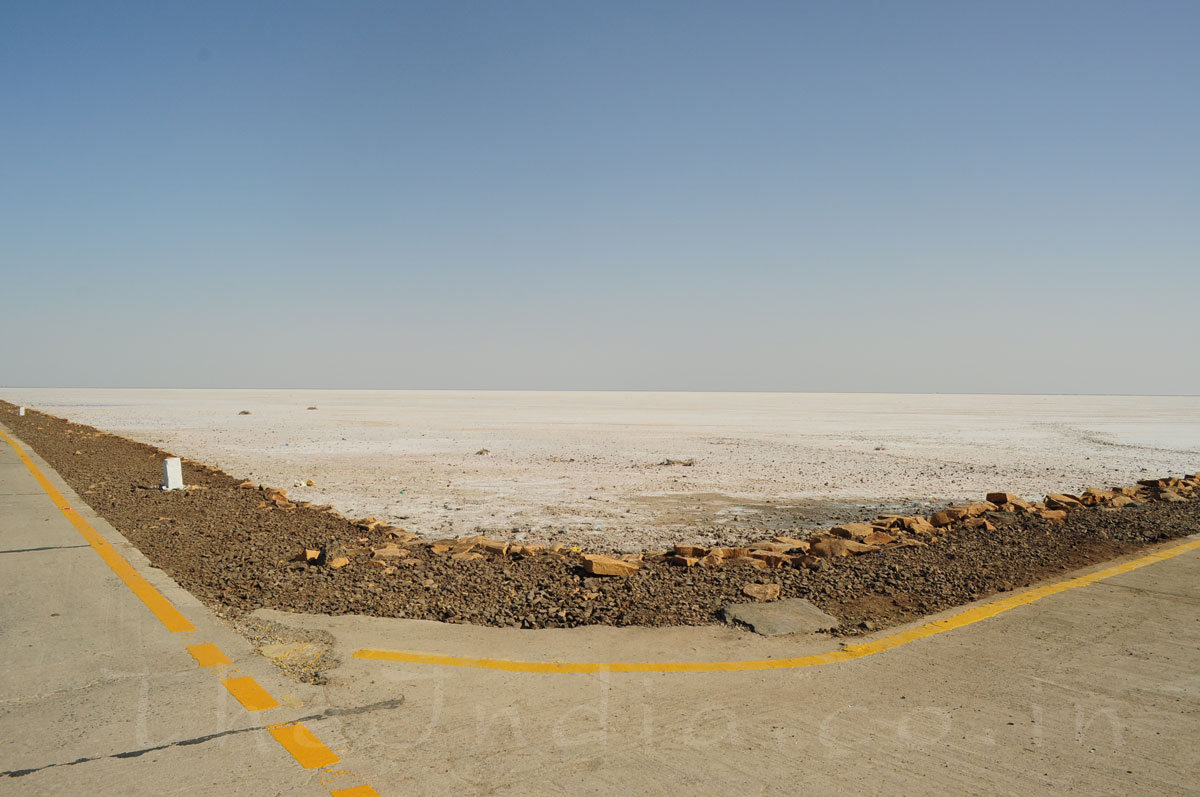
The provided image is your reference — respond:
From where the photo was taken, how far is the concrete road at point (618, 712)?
3.38 m

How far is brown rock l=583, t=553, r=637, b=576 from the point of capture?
266 inches

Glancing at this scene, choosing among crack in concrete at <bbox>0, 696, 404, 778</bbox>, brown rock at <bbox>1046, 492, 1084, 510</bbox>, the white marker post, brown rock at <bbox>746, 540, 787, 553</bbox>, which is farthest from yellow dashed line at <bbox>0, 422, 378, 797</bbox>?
brown rock at <bbox>1046, 492, 1084, 510</bbox>

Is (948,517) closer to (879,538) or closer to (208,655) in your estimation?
(879,538)

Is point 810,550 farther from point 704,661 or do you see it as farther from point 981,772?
point 981,772

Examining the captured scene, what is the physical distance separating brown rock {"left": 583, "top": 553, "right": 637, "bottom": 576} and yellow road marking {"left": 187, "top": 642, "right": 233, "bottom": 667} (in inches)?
118

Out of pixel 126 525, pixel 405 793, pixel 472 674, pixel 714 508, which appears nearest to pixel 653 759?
pixel 405 793

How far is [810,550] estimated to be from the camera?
317 inches

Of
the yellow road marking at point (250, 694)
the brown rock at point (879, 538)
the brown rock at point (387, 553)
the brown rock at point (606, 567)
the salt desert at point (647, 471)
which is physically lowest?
the salt desert at point (647, 471)

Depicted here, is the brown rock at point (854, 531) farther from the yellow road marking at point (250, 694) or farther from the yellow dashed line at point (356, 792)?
the yellow dashed line at point (356, 792)

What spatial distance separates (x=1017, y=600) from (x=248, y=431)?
114 ft

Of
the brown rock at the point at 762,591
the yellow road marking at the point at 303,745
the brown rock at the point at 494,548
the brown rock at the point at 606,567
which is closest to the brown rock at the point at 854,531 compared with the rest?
the brown rock at the point at 762,591

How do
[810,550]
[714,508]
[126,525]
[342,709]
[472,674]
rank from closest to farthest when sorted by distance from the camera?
[342,709] → [472,674] → [810,550] → [126,525] → [714,508]

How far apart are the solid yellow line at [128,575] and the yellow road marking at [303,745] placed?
6.66 feet

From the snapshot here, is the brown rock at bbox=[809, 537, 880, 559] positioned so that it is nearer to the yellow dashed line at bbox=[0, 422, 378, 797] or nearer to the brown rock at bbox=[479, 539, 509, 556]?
the brown rock at bbox=[479, 539, 509, 556]
